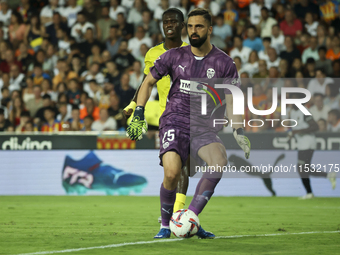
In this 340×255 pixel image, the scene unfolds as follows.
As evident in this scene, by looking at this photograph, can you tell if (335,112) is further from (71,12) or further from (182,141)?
(71,12)

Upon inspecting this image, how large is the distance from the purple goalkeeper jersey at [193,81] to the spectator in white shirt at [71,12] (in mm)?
10804

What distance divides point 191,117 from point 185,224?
103 cm

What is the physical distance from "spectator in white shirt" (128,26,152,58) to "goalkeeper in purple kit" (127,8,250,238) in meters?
9.05

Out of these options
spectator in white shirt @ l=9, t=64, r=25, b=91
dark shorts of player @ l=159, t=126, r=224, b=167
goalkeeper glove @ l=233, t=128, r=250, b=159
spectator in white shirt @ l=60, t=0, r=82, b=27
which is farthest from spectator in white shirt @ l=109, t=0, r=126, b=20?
goalkeeper glove @ l=233, t=128, r=250, b=159

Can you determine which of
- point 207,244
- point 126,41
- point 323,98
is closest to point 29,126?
point 126,41

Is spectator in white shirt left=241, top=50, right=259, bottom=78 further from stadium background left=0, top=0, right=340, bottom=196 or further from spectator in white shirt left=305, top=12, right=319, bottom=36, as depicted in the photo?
spectator in white shirt left=305, top=12, right=319, bottom=36

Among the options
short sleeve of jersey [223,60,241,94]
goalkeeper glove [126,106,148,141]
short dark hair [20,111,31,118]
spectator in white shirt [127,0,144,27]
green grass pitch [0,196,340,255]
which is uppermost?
spectator in white shirt [127,0,144,27]

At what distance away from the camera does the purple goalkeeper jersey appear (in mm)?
5617

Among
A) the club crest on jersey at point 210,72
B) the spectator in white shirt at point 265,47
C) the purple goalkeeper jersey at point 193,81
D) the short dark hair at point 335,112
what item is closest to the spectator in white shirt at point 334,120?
the short dark hair at point 335,112

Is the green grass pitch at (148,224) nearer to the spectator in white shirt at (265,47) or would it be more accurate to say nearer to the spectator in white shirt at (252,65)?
the spectator in white shirt at (252,65)

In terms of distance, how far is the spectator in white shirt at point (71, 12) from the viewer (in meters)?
16.0

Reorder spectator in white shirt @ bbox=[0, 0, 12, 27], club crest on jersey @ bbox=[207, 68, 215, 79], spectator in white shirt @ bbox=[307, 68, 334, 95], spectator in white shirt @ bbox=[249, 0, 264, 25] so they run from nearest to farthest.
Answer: club crest on jersey @ bbox=[207, 68, 215, 79], spectator in white shirt @ bbox=[307, 68, 334, 95], spectator in white shirt @ bbox=[249, 0, 264, 25], spectator in white shirt @ bbox=[0, 0, 12, 27]

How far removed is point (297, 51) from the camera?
1378 cm

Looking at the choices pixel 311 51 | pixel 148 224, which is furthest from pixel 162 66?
pixel 311 51
